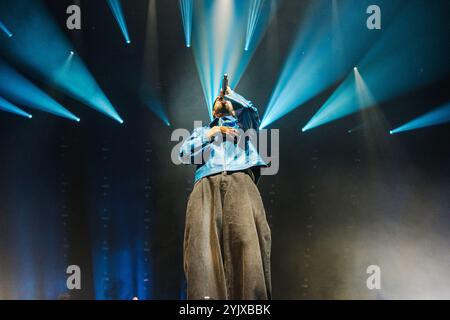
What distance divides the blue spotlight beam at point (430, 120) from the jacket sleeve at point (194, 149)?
1.70 m

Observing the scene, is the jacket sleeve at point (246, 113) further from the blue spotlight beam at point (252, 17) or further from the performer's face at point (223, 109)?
the blue spotlight beam at point (252, 17)

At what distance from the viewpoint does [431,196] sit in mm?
3385

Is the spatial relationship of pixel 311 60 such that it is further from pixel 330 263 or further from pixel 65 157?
pixel 65 157

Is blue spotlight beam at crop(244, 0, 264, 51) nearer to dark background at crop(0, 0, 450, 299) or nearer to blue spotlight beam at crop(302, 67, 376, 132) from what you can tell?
dark background at crop(0, 0, 450, 299)

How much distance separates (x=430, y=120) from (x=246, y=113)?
5.48 ft

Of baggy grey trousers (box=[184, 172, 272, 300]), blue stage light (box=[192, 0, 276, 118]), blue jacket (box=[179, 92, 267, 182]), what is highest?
blue stage light (box=[192, 0, 276, 118])

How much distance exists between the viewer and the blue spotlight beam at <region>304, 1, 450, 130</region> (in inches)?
137

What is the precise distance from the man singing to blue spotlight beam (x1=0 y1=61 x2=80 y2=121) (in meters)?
1.33

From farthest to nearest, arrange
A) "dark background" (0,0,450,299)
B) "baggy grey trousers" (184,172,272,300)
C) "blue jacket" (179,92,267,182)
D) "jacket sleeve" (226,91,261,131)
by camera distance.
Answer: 1. "dark background" (0,0,450,299)
2. "jacket sleeve" (226,91,261,131)
3. "blue jacket" (179,92,267,182)
4. "baggy grey trousers" (184,172,272,300)

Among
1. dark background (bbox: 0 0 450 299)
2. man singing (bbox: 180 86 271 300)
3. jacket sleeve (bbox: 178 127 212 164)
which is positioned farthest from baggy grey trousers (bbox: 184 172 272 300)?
dark background (bbox: 0 0 450 299)

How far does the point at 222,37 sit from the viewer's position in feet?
11.5

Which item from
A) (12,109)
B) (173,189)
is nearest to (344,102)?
(173,189)

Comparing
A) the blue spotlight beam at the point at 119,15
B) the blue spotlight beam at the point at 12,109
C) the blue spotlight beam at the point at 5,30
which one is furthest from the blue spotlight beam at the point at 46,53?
the blue spotlight beam at the point at 119,15
